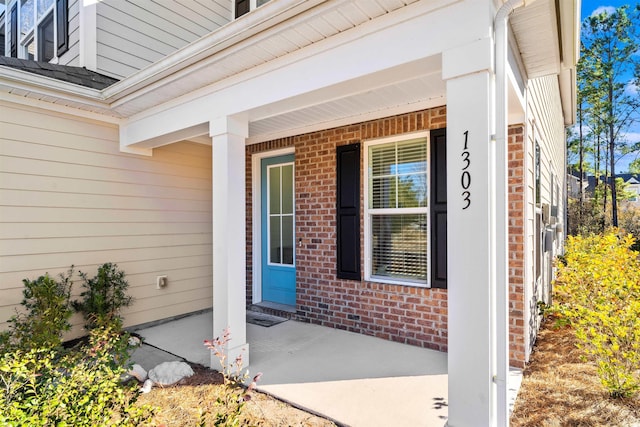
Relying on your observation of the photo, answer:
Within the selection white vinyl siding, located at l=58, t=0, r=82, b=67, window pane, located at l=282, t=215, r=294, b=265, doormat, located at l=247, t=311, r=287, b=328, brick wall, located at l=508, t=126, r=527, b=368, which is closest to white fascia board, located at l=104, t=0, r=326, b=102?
white vinyl siding, located at l=58, t=0, r=82, b=67

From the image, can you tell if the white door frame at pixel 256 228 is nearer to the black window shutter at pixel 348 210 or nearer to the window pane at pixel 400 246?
the black window shutter at pixel 348 210

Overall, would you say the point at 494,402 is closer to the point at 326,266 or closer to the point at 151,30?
the point at 326,266

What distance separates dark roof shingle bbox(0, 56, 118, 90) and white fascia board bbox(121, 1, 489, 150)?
4.11 ft

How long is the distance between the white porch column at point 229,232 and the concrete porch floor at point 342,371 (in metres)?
0.47

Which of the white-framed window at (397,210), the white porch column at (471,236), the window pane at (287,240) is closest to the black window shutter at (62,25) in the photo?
the window pane at (287,240)

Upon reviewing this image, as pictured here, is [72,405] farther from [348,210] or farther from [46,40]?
[46,40]

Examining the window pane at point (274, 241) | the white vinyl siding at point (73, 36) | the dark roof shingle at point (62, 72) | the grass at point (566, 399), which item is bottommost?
the grass at point (566, 399)

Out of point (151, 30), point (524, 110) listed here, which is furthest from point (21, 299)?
point (524, 110)

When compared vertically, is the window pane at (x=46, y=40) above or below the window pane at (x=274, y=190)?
above

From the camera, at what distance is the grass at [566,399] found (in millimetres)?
2354

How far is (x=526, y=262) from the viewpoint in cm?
323

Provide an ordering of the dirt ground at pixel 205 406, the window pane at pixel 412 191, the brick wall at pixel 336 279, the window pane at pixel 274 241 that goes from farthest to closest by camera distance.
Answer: the window pane at pixel 274 241 < the window pane at pixel 412 191 < the brick wall at pixel 336 279 < the dirt ground at pixel 205 406

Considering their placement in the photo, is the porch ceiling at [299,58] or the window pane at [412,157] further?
the window pane at [412,157]

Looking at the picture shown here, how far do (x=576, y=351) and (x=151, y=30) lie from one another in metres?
6.63
